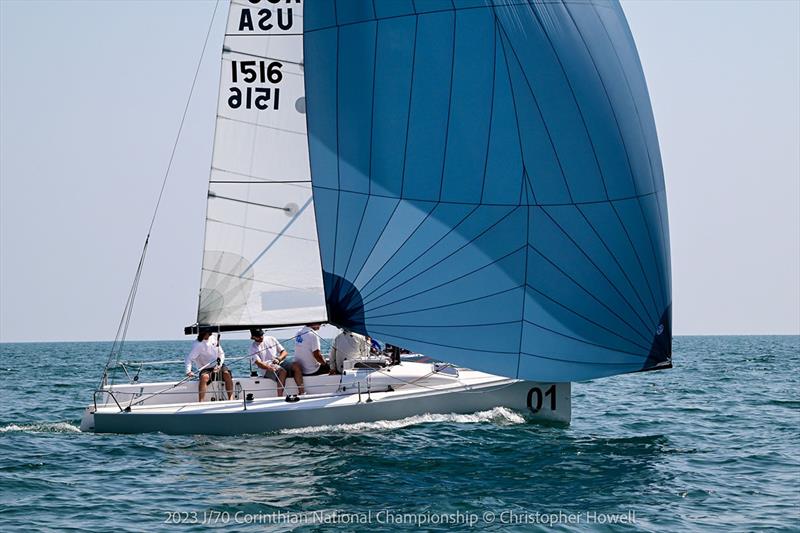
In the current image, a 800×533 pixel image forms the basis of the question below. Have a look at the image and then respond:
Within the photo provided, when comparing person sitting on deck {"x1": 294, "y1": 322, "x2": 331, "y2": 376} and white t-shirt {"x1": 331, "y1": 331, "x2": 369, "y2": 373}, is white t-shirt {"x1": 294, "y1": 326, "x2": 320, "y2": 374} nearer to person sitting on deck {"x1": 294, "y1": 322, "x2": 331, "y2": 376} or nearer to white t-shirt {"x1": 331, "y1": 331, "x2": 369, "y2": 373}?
person sitting on deck {"x1": 294, "y1": 322, "x2": 331, "y2": 376}

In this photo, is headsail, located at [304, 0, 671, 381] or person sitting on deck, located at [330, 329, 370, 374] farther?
person sitting on deck, located at [330, 329, 370, 374]

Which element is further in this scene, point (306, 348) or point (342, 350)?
point (342, 350)

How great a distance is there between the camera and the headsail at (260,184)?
53.4 ft

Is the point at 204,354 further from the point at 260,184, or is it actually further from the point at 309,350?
the point at 260,184

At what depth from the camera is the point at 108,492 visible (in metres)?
11.7

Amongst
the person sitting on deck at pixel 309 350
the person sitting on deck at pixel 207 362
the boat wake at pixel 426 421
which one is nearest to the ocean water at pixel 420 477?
the boat wake at pixel 426 421

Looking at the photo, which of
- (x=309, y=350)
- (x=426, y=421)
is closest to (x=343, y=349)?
(x=309, y=350)

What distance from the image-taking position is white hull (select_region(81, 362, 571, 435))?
581 inches

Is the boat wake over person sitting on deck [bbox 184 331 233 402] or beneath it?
beneath

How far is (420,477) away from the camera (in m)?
12.2

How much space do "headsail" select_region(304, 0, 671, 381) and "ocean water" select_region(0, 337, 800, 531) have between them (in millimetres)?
1386

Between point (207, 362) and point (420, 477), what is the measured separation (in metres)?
4.96

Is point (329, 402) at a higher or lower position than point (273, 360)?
lower

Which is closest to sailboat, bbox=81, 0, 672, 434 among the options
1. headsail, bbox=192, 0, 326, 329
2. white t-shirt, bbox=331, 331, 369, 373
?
headsail, bbox=192, 0, 326, 329
